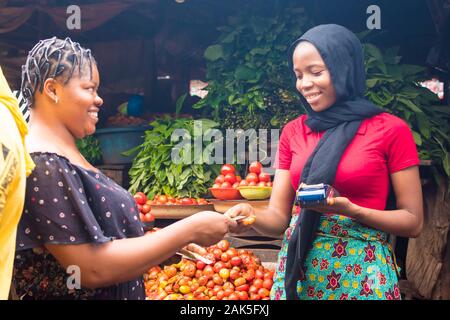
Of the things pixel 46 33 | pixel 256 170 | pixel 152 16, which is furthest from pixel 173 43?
pixel 256 170

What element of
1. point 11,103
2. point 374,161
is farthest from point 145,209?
point 11,103

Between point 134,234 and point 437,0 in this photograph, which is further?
point 437,0

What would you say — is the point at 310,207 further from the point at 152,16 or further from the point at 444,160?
the point at 152,16

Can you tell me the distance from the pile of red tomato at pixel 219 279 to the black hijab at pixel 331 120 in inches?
78.3

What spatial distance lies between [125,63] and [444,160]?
345 cm

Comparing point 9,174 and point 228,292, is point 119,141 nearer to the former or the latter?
point 228,292

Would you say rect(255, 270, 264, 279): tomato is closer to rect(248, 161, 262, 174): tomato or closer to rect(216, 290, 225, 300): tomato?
rect(216, 290, 225, 300): tomato

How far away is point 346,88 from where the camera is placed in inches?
103

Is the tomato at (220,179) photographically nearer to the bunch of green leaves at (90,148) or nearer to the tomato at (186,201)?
the tomato at (186,201)

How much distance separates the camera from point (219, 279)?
14.9 feet

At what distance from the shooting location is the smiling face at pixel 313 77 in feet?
8.41

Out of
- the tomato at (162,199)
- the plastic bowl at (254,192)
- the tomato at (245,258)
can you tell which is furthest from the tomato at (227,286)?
the tomato at (162,199)

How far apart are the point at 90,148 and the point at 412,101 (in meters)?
2.94

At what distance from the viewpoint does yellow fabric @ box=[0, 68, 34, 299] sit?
117cm
